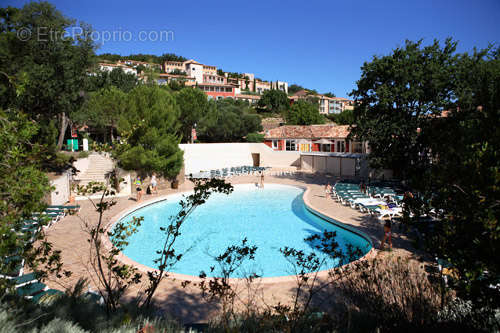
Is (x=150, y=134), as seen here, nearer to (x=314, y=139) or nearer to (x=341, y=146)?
(x=314, y=139)

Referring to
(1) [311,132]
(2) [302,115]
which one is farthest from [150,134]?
(2) [302,115]

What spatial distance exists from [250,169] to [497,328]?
25716 mm

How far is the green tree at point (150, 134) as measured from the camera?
59.8 feet

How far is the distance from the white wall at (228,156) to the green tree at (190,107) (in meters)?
6.11

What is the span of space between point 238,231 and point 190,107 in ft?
77.5

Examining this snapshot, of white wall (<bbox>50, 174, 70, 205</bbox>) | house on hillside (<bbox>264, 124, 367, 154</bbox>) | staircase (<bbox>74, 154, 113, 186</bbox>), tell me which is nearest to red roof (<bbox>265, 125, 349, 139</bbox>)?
house on hillside (<bbox>264, 124, 367, 154</bbox>)

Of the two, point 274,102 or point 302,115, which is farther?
point 274,102

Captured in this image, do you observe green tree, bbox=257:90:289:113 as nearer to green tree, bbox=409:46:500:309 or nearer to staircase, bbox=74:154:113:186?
staircase, bbox=74:154:113:186

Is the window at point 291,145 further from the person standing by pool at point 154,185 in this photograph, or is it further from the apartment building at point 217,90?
the apartment building at point 217,90

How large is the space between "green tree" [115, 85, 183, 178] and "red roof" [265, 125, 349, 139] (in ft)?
60.3

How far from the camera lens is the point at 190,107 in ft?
111

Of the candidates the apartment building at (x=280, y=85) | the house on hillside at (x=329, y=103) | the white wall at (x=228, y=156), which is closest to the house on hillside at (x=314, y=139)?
the white wall at (x=228, y=156)

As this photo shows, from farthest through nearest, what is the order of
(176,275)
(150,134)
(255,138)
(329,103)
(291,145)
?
(329,103) < (255,138) < (291,145) < (150,134) < (176,275)

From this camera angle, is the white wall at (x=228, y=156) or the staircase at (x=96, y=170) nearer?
the staircase at (x=96, y=170)
